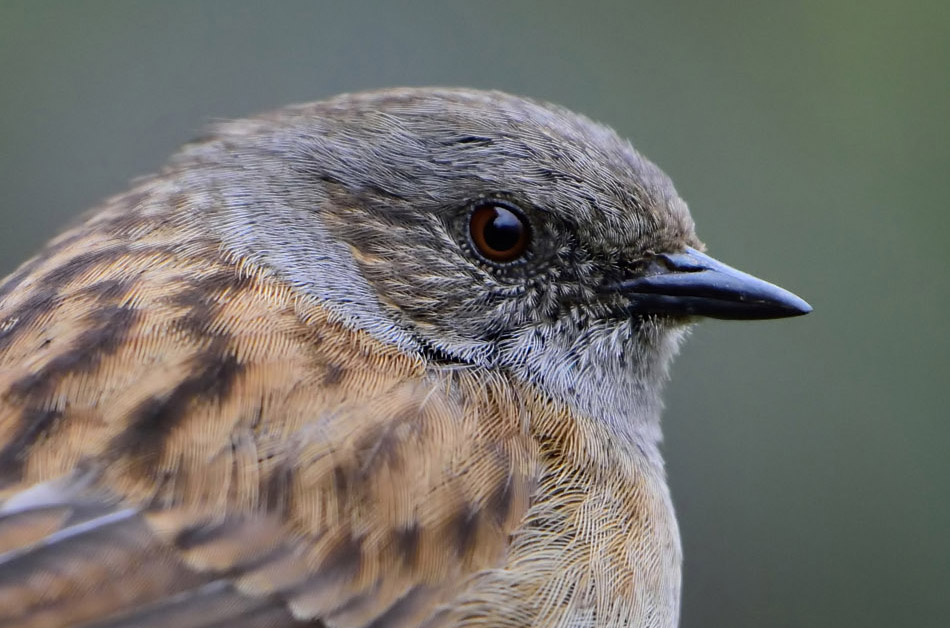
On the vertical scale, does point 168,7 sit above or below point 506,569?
above

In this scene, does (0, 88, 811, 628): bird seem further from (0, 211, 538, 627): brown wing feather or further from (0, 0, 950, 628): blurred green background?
(0, 0, 950, 628): blurred green background

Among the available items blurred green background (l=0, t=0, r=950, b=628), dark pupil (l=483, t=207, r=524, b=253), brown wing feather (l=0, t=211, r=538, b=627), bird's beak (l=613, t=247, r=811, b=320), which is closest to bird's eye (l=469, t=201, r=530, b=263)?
dark pupil (l=483, t=207, r=524, b=253)

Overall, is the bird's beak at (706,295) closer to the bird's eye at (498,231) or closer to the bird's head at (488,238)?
the bird's head at (488,238)

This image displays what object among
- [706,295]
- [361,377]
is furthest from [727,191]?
[361,377]

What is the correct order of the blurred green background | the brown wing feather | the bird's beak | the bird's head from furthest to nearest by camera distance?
1. the blurred green background
2. the bird's beak
3. the bird's head
4. the brown wing feather

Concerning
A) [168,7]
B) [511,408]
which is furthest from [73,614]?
[168,7]

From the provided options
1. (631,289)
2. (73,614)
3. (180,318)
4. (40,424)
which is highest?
(631,289)

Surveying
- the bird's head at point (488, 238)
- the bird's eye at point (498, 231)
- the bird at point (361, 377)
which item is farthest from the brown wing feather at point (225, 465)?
the bird's eye at point (498, 231)

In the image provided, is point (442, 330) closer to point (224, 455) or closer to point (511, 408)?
point (511, 408)
